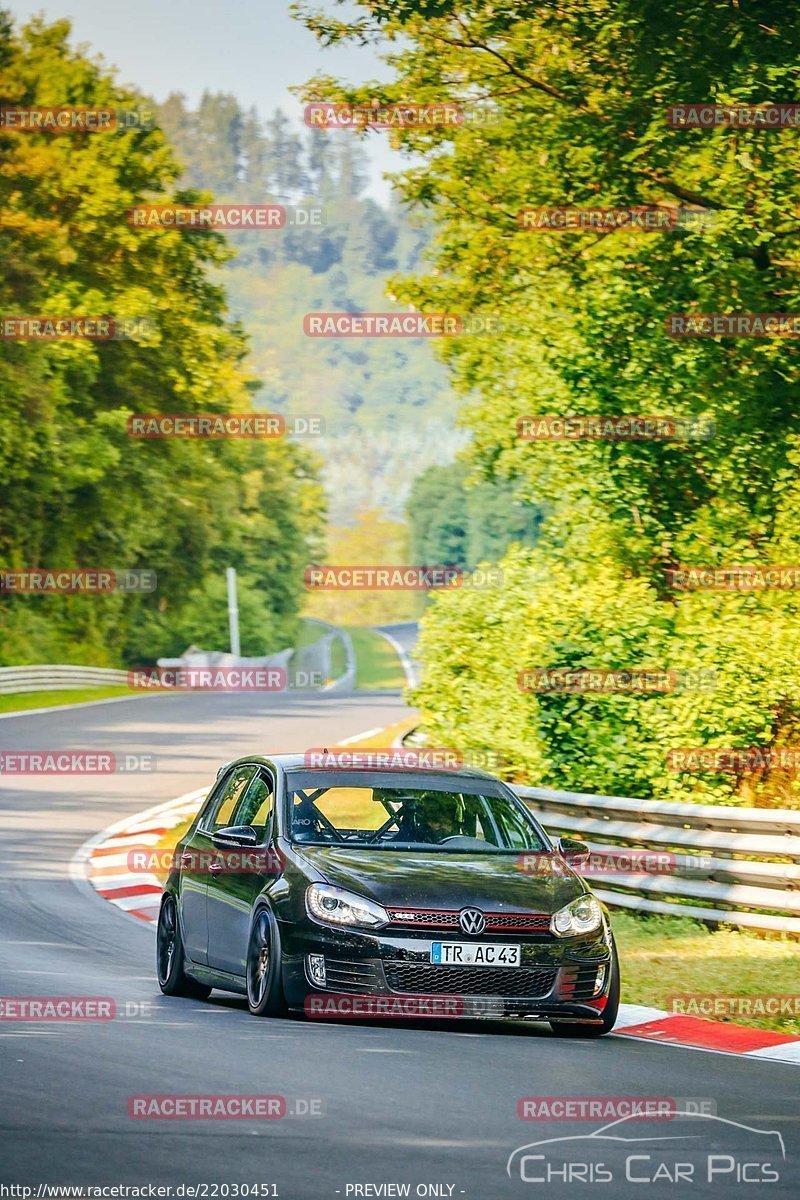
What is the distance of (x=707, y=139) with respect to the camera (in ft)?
70.6

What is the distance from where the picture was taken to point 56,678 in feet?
161

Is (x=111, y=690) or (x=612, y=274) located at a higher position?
(x=612, y=274)

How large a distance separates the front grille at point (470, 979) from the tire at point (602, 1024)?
16.8 inches

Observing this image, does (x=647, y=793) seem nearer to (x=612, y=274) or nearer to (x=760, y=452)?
(x=760, y=452)

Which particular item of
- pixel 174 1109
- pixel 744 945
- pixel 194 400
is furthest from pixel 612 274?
pixel 194 400

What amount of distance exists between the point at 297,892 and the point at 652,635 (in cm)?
860

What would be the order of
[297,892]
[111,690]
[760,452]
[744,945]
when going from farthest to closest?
[111,690]
[760,452]
[744,945]
[297,892]
